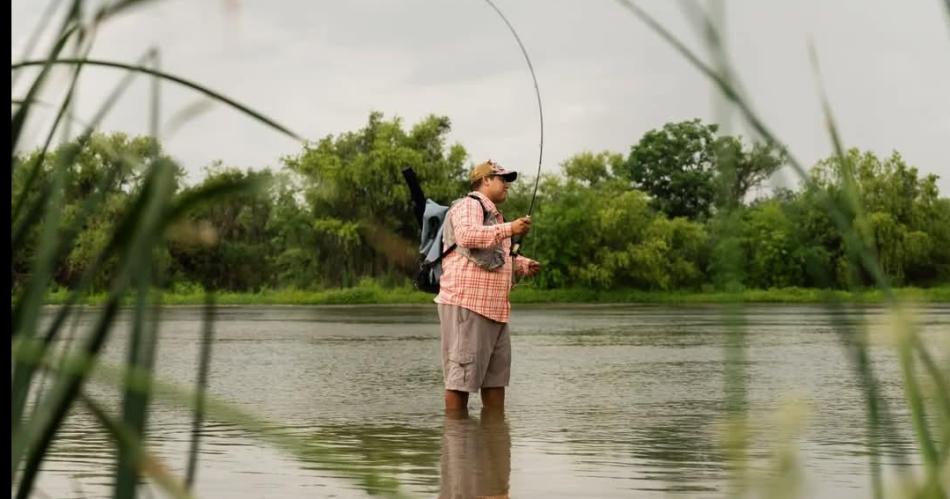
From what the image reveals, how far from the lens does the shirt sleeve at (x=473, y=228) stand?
8.63 m

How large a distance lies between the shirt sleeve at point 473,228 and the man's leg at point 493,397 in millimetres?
1101

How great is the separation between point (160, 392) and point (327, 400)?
36.8ft

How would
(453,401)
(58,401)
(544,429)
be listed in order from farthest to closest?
(453,401), (544,429), (58,401)

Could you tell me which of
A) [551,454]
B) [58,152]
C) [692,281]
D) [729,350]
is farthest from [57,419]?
[692,281]

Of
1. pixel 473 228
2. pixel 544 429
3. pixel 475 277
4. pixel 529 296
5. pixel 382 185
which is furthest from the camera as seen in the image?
pixel 529 296

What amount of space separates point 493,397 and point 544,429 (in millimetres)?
545

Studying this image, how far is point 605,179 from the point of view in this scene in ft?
294

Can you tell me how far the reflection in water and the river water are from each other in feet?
0.04

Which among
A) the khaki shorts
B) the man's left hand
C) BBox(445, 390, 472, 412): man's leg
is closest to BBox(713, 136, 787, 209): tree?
the man's left hand

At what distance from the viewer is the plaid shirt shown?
8867 millimetres

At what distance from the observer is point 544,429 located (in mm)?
9172

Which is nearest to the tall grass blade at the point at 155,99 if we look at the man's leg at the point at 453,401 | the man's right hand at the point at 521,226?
the man's right hand at the point at 521,226

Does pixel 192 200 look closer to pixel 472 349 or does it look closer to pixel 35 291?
pixel 35 291

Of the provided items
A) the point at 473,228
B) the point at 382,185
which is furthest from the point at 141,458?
the point at 382,185
